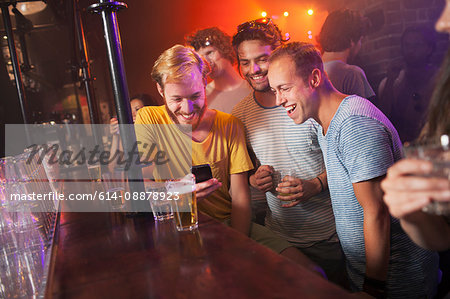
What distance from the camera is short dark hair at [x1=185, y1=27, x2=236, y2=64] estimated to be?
269 cm

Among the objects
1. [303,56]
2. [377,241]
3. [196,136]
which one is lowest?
[377,241]

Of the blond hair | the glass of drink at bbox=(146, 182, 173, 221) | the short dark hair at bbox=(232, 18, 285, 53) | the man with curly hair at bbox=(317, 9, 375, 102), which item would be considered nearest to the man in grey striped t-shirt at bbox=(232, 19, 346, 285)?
the short dark hair at bbox=(232, 18, 285, 53)

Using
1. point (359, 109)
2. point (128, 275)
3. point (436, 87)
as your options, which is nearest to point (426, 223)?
point (436, 87)

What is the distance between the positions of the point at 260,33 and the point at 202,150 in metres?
0.74

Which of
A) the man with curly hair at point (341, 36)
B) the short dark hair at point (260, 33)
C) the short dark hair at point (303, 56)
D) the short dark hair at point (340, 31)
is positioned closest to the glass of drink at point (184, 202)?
the short dark hair at point (303, 56)

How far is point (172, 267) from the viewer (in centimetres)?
84

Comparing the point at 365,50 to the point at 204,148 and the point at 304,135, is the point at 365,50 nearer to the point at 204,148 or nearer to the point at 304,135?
the point at 304,135

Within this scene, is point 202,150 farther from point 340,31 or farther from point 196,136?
point 340,31

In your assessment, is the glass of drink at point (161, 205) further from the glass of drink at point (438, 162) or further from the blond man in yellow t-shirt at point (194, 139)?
the glass of drink at point (438, 162)

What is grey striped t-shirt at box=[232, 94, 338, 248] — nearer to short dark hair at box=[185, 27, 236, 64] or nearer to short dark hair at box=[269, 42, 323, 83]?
short dark hair at box=[269, 42, 323, 83]

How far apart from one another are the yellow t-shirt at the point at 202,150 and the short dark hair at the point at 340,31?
1341 mm

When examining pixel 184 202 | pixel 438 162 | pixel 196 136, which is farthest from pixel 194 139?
pixel 438 162

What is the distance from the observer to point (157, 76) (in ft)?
5.90

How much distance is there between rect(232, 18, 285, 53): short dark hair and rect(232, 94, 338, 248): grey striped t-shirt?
15.3 inches
